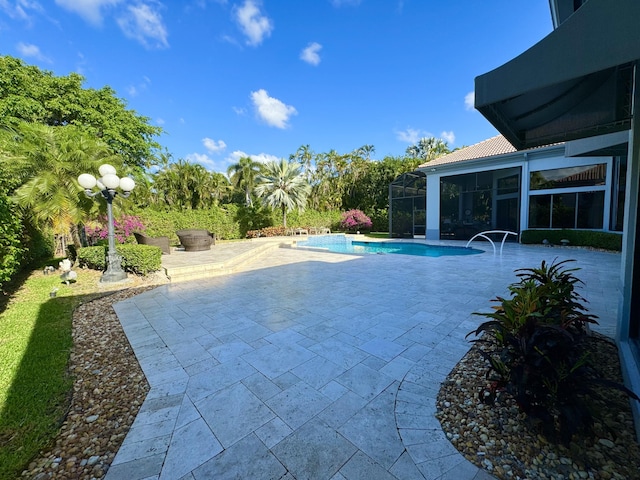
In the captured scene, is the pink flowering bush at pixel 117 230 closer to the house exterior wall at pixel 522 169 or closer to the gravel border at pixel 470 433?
the gravel border at pixel 470 433

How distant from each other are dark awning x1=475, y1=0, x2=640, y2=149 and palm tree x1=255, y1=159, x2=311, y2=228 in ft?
51.6

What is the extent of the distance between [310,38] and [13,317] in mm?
14142

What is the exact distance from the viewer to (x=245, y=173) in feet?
82.5

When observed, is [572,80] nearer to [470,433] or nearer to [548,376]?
[548,376]

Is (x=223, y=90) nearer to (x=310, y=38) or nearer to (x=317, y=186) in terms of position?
(x=310, y=38)

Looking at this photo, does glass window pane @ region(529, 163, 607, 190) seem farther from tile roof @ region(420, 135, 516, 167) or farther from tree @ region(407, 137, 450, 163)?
tree @ region(407, 137, 450, 163)

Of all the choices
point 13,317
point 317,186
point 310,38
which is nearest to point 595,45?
point 13,317

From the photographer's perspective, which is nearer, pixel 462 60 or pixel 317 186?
pixel 462 60

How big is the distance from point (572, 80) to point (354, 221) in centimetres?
1959

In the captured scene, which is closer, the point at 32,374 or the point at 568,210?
the point at 32,374

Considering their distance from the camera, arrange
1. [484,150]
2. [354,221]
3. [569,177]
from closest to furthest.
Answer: [569,177] → [484,150] → [354,221]

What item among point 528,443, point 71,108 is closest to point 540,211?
point 528,443

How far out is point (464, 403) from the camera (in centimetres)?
224

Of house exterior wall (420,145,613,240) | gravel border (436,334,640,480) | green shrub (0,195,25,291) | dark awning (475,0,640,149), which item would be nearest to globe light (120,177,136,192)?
green shrub (0,195,25,291)
